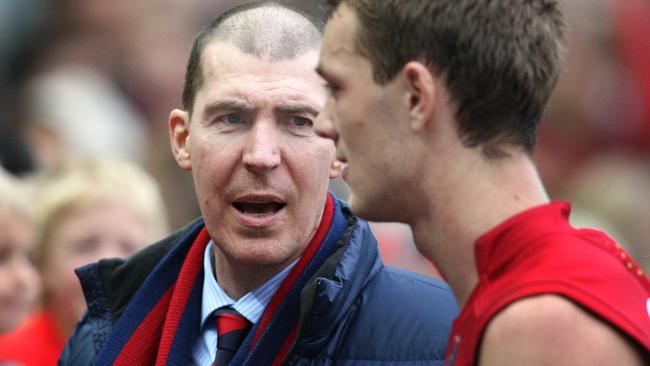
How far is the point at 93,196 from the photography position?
588 centimetres

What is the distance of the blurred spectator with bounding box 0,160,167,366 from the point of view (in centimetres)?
580

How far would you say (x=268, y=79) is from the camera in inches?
154

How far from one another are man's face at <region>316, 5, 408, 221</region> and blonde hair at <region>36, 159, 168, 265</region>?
315 cm

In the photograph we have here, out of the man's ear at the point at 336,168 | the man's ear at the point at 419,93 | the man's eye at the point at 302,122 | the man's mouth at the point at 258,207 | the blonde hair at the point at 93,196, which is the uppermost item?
the man's ear at the point at 419,93

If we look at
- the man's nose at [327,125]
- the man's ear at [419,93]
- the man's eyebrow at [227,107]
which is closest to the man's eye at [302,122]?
the man's eyebrow at [227,107]

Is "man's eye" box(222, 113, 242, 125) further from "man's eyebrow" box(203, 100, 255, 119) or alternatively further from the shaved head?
the shaved head

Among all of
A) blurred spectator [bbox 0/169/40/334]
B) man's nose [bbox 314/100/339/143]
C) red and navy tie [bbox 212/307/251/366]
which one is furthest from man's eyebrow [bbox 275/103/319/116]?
blurred spectator [bbox 0/169/40/334]

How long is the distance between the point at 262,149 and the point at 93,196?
7.33 ft

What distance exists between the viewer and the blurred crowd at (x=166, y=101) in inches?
314

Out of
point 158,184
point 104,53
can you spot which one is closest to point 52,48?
point 104,53

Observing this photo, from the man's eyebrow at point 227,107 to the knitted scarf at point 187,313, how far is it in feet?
1.30

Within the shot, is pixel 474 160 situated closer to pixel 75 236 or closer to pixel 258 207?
pixel 258 207

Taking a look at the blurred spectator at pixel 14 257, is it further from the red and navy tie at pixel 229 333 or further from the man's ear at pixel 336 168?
the man's ear at pixel 336 168

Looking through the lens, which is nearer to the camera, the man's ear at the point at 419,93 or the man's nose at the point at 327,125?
the man's ear at the point at 419,93
